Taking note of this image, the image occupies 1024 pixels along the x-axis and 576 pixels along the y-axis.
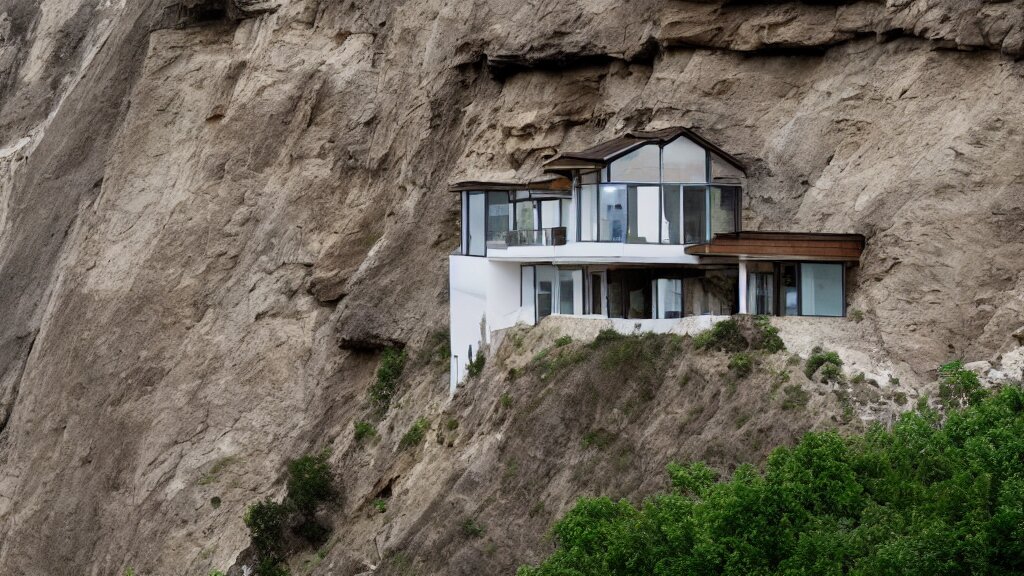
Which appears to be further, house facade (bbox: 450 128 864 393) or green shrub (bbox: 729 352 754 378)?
house facade (bbox: 450 128 864 393)

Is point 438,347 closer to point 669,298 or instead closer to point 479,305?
point 479,305

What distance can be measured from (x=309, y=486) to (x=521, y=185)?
32.3ft

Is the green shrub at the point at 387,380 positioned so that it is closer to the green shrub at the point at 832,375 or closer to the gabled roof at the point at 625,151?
the gabled roof at the point at 625,151

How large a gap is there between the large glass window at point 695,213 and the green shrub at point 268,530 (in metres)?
13.4

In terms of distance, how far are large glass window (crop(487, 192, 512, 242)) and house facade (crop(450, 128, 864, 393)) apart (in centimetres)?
35

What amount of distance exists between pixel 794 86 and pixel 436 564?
585 inches

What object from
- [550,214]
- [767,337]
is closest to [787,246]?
[767,337]

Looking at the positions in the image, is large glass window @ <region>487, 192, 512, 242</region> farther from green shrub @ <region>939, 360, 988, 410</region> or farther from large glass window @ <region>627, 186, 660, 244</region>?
green shrub @ <region>939, 360, 988, 410</region>

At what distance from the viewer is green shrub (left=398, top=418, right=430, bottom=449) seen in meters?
39.6

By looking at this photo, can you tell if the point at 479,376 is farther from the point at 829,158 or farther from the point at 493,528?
the point at 829,158

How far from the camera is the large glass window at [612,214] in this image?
35.6 metres

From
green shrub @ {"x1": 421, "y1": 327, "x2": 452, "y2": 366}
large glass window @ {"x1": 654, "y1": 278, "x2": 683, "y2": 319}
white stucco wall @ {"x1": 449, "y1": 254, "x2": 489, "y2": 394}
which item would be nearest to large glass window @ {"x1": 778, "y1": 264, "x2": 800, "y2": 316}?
large glass window @ {"x1": 654, "y1": 278, "x2": 683, "y2": 319}

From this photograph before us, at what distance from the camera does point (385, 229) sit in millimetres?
46625

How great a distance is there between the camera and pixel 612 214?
3581 cm
